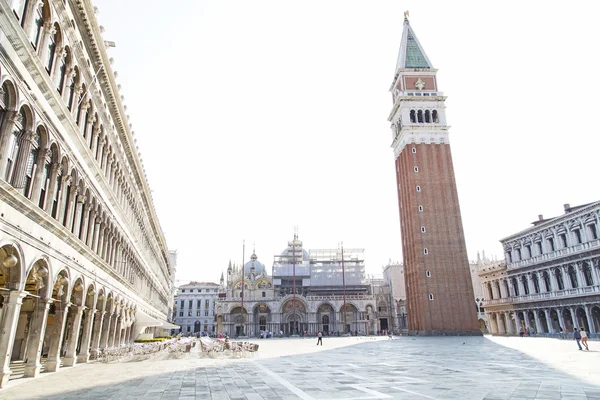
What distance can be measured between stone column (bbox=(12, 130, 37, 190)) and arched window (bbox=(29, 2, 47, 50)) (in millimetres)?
2585

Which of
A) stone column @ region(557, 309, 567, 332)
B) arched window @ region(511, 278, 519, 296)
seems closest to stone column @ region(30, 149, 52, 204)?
stone column @ region(557, 309, 567, 332)

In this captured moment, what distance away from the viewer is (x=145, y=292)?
3881cm

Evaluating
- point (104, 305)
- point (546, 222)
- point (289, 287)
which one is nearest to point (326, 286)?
point (289, 287)

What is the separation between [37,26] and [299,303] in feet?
220

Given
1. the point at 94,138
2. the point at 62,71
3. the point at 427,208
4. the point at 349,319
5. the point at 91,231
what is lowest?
the point at 349,319

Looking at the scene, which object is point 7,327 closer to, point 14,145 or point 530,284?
point 14,145

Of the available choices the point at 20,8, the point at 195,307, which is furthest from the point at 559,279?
the point at 195,307

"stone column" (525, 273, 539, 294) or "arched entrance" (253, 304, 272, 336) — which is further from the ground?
"stone column" (525, 273, 539, 294)

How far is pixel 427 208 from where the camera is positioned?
5406 cm

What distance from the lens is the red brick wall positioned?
1964 inches

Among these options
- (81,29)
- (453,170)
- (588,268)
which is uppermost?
(453,170)

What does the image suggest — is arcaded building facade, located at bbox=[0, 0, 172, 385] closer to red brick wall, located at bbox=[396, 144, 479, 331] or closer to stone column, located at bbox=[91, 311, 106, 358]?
stone column, located at bbox=[91, 311, 106, 358]

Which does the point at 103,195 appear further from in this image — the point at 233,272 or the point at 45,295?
the point at 233,272

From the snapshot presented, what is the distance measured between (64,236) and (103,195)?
6257mm
